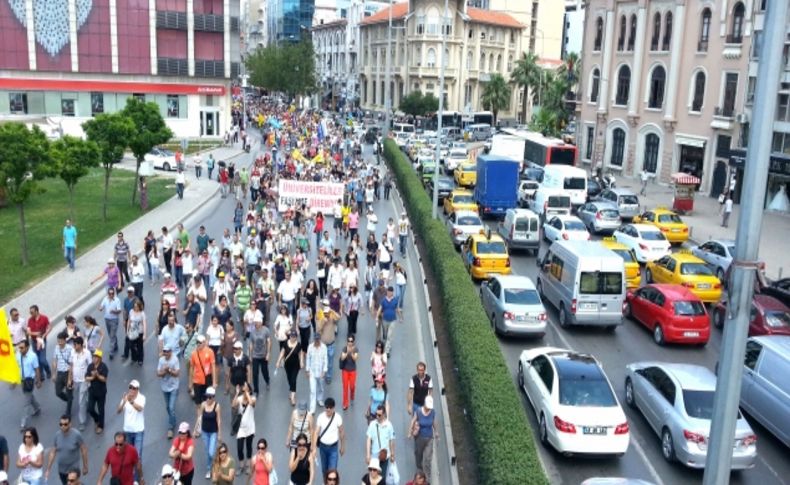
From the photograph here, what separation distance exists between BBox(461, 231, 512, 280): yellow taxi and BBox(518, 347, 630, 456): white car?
32.2 ft

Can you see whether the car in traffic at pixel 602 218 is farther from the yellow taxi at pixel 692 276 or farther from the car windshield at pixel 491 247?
the car windshield at pixel 491 247

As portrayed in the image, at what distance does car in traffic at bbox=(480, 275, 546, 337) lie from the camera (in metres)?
18.2

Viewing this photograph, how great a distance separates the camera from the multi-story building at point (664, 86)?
44.4m

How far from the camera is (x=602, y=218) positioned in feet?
108

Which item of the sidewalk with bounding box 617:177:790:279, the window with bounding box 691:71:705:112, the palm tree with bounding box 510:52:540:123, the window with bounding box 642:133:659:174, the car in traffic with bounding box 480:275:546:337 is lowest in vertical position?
the sidewalk with bounding box 617:177:790:279

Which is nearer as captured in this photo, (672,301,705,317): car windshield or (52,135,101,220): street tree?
(672,301,705,317): car windshield

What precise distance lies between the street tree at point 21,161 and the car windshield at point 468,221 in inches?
565

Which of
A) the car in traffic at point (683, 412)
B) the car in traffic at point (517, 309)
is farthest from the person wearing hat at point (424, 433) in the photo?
the car in traffic at point (517, 309)

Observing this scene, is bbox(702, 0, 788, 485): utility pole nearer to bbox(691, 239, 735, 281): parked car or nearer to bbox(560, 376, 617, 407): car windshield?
bbox(560, 376, 617, 407): car windshield

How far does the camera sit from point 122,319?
57.8ft

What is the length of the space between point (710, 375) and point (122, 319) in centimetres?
1267

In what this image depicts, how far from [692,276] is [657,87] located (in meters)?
32.0

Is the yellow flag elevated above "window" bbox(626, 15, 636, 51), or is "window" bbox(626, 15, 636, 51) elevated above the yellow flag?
"window" bbox(626, 15, 636, 51)

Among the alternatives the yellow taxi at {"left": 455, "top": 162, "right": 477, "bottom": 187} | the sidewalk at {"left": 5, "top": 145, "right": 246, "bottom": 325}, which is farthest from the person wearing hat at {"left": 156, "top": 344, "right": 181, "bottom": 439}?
the yellow taxi at {"left": 455, "top": 162, "right": 477, "bottom": 187}
